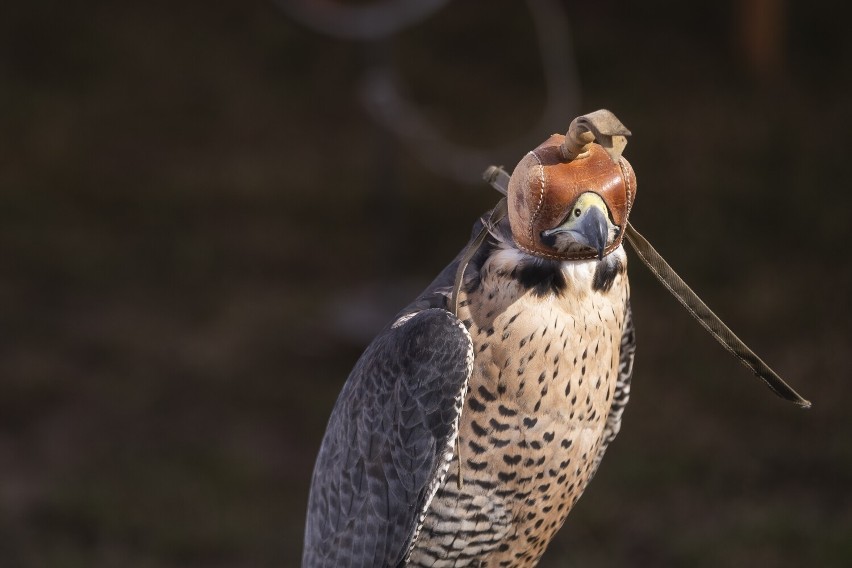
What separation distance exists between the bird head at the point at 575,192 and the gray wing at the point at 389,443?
0.27 meters

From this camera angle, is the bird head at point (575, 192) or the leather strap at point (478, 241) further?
the leather strap at point (478, 241)

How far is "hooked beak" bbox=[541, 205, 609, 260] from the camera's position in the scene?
4.83ft

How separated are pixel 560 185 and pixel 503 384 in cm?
36

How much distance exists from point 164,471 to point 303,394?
2.74 feet

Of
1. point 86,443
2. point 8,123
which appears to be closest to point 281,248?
point 86,443

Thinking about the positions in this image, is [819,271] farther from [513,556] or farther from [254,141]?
[513,556]

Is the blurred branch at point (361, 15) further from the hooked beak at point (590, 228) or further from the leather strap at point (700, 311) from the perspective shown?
the hooked beak at point (590, 228)

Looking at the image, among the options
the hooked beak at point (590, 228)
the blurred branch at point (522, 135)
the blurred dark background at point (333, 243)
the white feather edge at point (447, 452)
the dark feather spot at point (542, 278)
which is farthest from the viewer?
the blurred branch at point (522, 135)

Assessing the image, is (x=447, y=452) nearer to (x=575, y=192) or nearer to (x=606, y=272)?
(x=606, y=272)

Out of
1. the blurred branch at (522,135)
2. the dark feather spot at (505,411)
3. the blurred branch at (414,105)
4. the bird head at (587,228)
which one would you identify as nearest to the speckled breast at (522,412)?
the dark feather spot at (505,411)

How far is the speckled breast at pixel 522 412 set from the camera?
1.67 meters

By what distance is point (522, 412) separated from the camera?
1709mm

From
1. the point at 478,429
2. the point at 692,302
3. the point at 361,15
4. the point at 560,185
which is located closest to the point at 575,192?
the point at 560,185

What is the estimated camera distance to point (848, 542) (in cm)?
423
